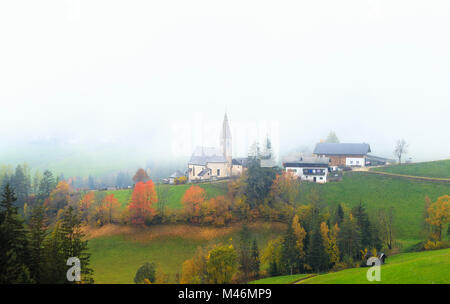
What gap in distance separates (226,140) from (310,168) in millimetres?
25476

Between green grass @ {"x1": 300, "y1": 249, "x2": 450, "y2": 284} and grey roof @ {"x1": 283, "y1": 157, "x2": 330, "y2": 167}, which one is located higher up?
grey roof @ {"x1": 283, "y1": 157, "x2": 330, "y2": 167}

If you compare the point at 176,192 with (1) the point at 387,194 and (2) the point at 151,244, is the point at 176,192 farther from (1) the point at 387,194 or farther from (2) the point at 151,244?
(1) the point at 387,194

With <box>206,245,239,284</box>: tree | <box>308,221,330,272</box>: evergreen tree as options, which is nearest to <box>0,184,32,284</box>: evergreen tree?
<box>206,245,239,284</box>: tree

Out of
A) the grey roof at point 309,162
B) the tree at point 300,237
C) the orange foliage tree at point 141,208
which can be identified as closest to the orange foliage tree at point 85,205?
the orange foliage tree at point 141,208

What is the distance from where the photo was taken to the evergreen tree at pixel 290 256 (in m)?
38.0

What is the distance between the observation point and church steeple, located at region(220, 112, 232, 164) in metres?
85.7

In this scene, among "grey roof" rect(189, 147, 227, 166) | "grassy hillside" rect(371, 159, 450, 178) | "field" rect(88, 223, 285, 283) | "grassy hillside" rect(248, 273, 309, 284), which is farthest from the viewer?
"grey roof" rect(189, 147, 227, 166)

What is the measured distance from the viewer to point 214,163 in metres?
80.7

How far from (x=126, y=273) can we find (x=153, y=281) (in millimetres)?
9874

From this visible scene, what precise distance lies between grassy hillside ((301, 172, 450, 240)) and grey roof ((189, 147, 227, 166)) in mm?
24006

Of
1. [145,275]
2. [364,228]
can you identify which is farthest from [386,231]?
[145,275]

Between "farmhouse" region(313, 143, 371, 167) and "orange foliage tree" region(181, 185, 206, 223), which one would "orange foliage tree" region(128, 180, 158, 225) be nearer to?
"orange foliage tree" region(181, 185, 206, 223)

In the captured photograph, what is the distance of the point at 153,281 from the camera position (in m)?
31.9
